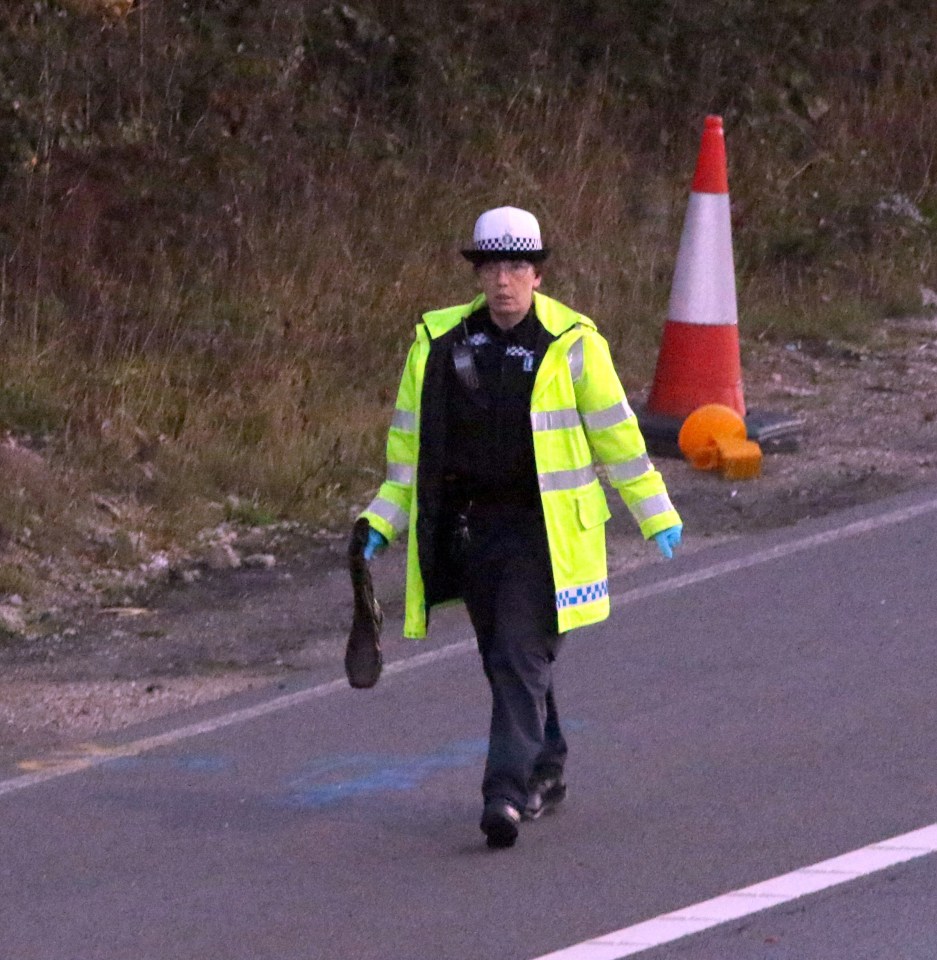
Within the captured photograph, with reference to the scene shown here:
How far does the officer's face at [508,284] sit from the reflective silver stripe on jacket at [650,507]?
542 millimetres

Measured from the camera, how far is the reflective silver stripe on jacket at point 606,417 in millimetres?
5242

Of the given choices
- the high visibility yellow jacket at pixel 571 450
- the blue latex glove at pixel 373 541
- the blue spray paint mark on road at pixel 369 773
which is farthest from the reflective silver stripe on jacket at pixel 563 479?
the blue spray paint mark on road at pixel 369 773

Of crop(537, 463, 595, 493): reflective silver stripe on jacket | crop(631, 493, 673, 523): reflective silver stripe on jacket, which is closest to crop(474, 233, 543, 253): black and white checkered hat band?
crop(537, 463, 595, 493): reflective silver stripe on jacket

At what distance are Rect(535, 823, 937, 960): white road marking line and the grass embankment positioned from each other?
347 cm

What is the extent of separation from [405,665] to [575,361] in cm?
176

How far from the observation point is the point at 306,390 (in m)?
9.86

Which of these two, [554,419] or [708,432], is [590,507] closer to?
[554,419]

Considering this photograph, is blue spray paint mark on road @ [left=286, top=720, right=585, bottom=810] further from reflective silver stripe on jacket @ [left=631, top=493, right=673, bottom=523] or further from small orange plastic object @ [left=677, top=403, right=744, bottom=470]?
small orange plastic object @ [left=677, top=403, right=744, bottom=470]

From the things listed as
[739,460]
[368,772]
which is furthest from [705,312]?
[368,772]

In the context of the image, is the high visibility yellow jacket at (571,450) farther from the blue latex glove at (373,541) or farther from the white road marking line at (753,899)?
the white road marking line at (753,899)

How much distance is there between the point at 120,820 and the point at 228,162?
654 cm

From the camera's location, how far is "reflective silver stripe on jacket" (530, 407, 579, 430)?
5.16 metres

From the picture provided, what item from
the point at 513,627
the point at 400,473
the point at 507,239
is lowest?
the point at 513,627

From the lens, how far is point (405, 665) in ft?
21.9
